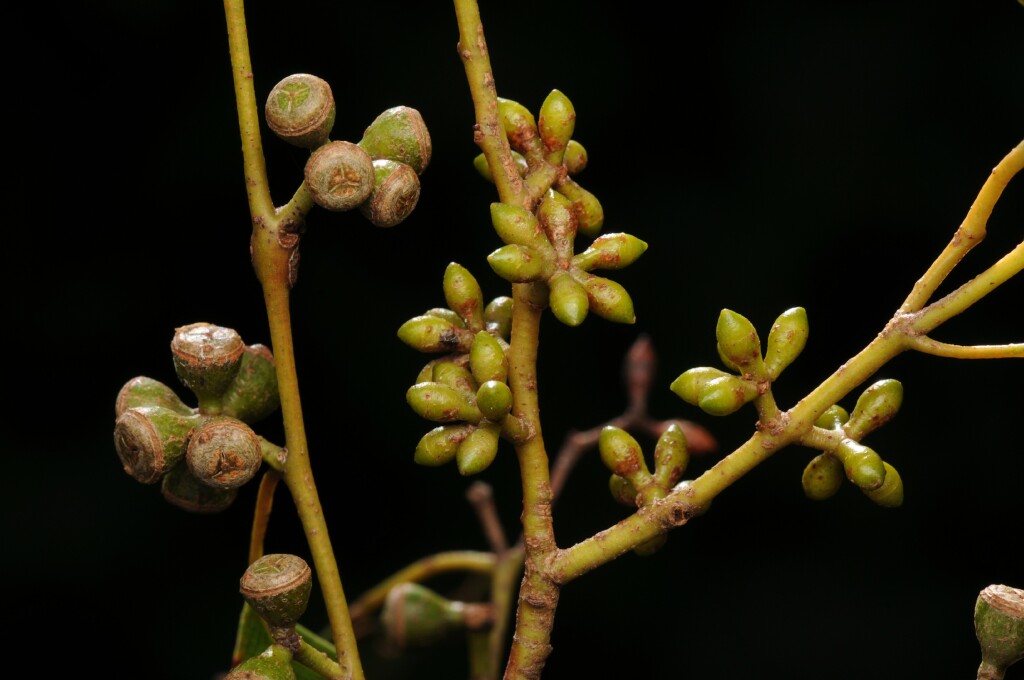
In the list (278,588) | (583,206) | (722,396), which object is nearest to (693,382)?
(722,396)

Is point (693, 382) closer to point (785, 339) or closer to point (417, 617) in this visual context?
point (785, 339)

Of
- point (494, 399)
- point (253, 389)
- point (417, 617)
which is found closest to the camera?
point (494, 399)

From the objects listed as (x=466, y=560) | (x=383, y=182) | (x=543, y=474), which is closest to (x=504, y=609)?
(x=466, y=560)

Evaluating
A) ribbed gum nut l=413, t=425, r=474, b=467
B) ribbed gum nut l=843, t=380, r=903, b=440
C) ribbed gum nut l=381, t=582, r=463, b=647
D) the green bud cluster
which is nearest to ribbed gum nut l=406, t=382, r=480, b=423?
ribbed gum nut l=413, t=425, r=474, b=467

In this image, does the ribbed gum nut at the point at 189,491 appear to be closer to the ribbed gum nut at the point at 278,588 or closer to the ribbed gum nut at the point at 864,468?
the ribbed gum nut at the point at 278,588

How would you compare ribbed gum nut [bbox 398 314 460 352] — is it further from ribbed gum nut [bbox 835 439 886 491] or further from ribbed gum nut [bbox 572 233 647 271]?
ribbed gum nut [bbox 835 439 886 491]
